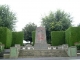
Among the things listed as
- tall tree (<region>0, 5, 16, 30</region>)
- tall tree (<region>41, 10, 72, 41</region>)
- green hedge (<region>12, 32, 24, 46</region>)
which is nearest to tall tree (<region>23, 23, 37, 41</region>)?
tall tree (<region>41, 10, 72, 41</region>)

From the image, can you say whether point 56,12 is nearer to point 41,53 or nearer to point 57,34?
point 57,34

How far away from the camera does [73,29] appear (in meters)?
32.9

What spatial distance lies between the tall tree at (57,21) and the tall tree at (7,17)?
850cm

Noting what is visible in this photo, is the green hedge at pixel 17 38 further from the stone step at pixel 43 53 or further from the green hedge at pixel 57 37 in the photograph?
the stone step at pixel 43 53

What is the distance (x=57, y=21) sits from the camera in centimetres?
5112

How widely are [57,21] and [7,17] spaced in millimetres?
13798

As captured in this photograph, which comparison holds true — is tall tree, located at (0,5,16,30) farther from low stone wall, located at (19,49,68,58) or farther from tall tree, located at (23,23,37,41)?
low stone wall, located at (19,49,68,58)

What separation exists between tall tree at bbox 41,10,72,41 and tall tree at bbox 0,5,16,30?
27.9ft

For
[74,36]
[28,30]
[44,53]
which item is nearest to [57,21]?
[28,30]

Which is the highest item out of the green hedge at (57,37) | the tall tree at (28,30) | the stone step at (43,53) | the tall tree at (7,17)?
the tall tree at (7,17)

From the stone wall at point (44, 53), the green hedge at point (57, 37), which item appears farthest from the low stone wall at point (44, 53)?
the green hedge at point (57, 37)

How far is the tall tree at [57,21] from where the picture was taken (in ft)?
161

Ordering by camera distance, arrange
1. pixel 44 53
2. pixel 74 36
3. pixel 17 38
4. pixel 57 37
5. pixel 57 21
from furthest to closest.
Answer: pixel 57 21 < pixel 17 38 < pixel 57 37 < pixel 74 36 < pixel 44 53

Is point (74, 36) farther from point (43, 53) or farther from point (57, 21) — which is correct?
A: point (57, 21)
